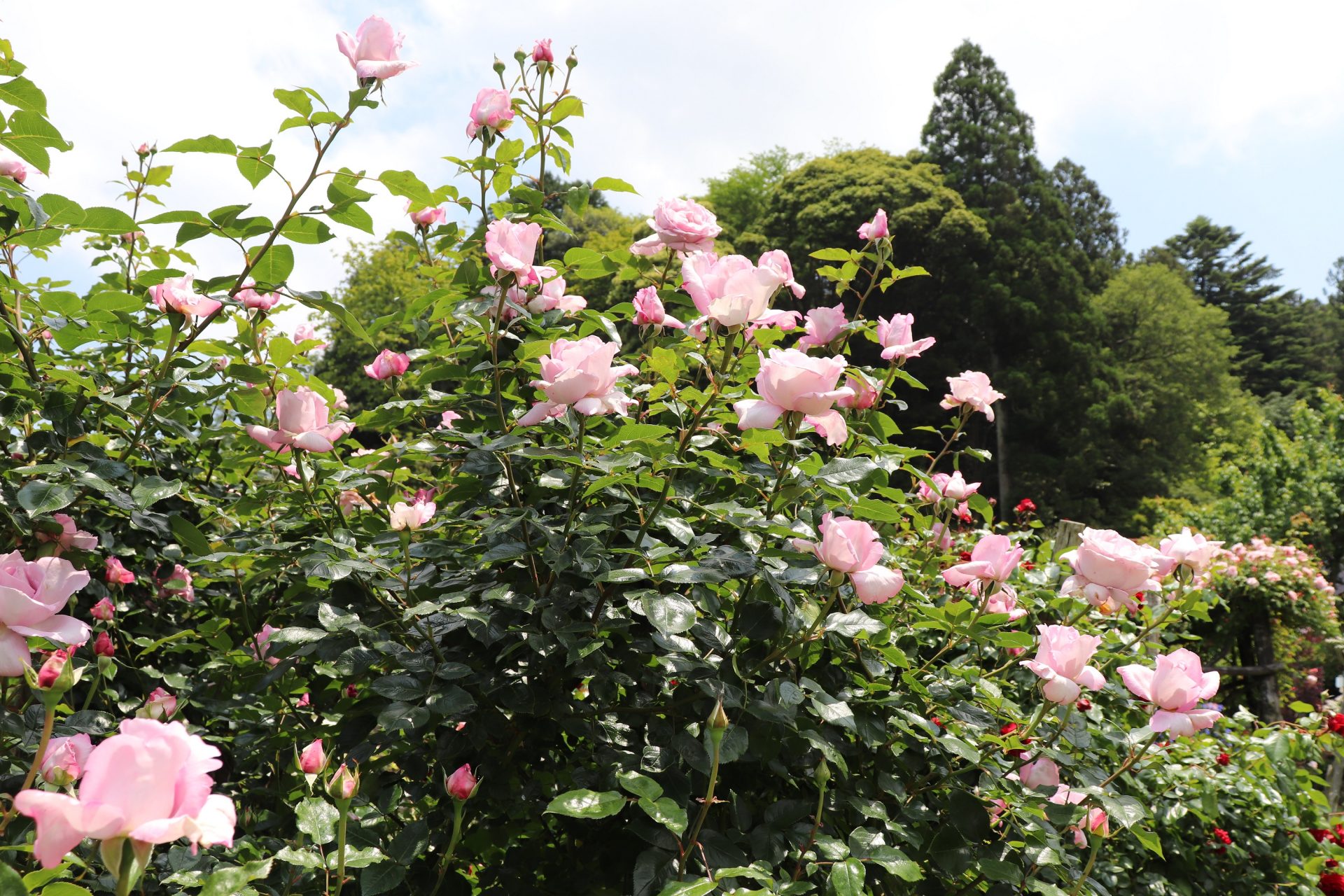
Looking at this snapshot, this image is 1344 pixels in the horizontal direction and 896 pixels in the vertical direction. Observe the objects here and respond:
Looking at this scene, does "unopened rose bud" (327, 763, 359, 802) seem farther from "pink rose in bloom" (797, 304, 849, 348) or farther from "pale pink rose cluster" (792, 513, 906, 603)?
"pink rose in bloom" (797, 304, 849, 348)

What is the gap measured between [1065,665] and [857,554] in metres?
0.45

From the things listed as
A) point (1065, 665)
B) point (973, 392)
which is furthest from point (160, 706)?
point (973, 392)

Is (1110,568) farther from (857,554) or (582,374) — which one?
(582,374)

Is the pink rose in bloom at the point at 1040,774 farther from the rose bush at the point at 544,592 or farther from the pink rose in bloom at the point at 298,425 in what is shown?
the pink rose in bloom at the point at 298,425

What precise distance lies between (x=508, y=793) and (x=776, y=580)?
51cm

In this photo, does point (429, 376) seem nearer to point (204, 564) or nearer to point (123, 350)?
point (204, 564)

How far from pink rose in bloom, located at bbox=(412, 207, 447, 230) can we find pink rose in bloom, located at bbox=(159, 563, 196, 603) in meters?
0.99

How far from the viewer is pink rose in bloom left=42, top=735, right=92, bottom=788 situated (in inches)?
31.7


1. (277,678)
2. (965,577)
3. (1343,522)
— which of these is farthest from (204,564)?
(1343,522)

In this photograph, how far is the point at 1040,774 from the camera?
1.54 m

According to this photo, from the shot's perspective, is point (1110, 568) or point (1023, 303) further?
point (1023, 303)

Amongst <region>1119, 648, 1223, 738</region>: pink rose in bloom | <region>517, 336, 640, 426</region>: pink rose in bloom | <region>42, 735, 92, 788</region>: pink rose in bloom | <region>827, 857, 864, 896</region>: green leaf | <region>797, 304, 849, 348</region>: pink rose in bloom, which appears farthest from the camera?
<region>797, 304, 849, 348</region>: pink rose in bloom

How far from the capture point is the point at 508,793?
1318 mm

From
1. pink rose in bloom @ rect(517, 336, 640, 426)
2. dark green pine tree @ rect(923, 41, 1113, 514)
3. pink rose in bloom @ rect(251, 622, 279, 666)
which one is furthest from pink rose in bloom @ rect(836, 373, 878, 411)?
dark green pine tree @ rect(923, 41, 1113, 514)
